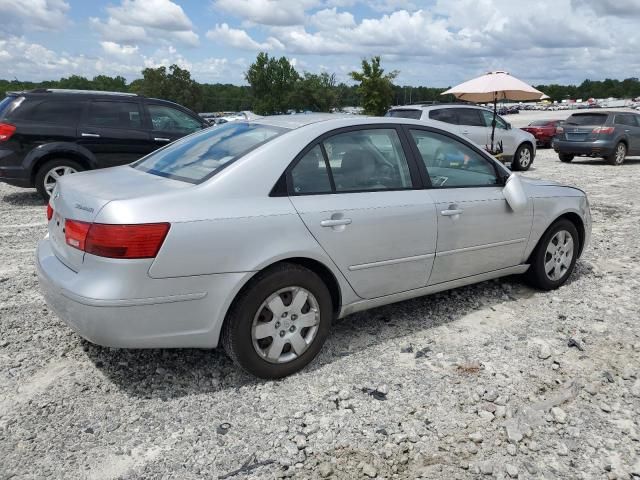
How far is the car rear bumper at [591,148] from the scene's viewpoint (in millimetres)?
15617

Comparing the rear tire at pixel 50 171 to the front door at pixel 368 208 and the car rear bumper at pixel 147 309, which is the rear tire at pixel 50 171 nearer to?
the car rear bumper at pixel 147 309

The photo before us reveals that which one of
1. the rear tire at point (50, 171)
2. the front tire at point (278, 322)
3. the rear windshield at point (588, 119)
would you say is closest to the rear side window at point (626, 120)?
the rear windshield at point (588, 119)

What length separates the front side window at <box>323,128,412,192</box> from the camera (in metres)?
3.49

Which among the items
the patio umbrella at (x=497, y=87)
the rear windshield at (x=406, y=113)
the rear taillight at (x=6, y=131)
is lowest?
the rear taillight at (x=6, y=131)

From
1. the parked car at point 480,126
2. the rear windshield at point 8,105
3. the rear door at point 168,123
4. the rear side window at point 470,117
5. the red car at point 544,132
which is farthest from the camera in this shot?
the red car at point 544,132

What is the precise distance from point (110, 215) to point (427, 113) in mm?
10392

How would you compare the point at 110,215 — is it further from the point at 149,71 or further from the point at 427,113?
the point at 149,71

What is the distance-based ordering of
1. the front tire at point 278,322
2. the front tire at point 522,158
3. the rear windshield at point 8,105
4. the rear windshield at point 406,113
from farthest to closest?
the front tire at point 522,158 → the rear windshield at point 406,113 → the rear windshield at point 8,105 → the front tire at point 278,322

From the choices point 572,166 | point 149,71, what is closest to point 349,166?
point 572,166

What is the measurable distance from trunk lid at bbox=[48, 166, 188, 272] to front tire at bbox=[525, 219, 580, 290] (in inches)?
126

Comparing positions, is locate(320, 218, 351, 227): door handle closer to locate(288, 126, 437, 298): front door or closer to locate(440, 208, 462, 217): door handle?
locate(288, 126, 437, 298): front door

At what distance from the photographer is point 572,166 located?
15914 millimetres

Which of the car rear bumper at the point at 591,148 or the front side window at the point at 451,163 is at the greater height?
the front side window at the point at 451,163

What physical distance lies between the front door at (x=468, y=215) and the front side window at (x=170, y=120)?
6.42m
